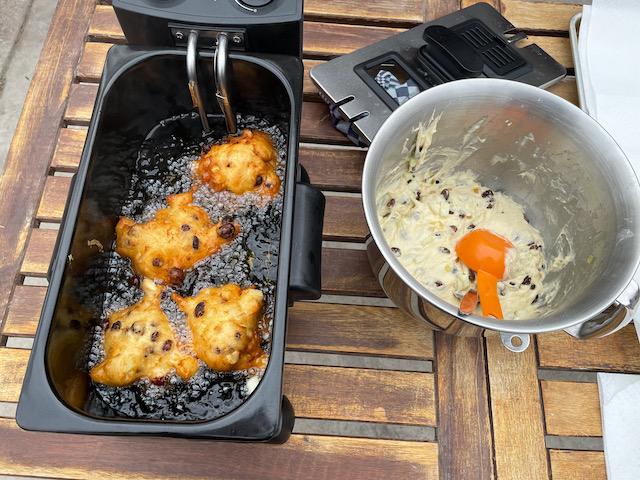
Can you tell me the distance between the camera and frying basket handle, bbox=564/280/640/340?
2.17 ft

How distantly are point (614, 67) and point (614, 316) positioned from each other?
737 millimetres

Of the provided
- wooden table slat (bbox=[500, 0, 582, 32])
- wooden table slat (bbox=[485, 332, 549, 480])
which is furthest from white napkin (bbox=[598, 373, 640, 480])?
wooden table slat (bbox=[500, 0, 582, 32])

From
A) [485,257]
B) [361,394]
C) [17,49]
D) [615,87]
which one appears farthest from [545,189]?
[17,49]

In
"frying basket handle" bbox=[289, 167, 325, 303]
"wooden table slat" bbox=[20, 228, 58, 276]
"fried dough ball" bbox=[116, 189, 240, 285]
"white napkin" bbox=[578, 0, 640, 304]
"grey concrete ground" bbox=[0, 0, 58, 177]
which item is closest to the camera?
"frying basket handle" bbox=[289, 167, 325, 303]

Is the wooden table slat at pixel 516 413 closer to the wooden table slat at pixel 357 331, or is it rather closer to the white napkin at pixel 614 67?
the wooden table slat at pixel 357 331

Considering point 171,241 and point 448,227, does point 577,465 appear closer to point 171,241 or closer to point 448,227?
point 448,227

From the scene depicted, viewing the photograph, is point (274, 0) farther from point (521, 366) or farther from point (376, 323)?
point (521, 366)

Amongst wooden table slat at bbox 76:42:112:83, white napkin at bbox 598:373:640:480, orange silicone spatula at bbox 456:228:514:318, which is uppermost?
wooden table slat at bbox 76:42:112:83

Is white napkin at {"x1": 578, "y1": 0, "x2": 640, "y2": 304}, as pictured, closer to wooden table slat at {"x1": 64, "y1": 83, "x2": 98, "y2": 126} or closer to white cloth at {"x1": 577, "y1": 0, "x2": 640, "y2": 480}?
white cloth at {"x1": 577, "y1": 0, "x2": 640, "y2": 480}

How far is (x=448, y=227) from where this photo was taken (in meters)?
0.87

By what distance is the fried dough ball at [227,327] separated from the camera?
74 cm

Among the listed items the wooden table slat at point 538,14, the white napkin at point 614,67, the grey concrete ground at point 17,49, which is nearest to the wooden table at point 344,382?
the white napkin at point 614,67

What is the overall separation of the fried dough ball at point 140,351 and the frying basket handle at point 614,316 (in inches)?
24.4

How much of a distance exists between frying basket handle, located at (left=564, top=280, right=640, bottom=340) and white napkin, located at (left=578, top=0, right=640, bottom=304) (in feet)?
1.61
